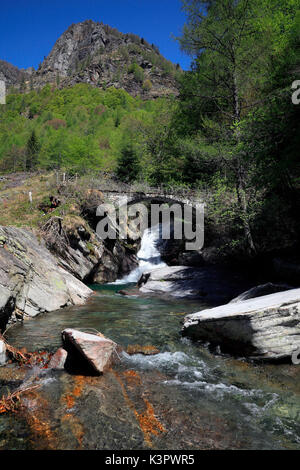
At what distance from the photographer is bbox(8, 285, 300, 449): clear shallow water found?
319 cm

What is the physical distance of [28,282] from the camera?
28.2ft

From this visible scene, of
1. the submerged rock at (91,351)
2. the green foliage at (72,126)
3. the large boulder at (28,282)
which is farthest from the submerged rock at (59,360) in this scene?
the green foliage at (72,126)

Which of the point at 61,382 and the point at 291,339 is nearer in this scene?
the point at 61,382

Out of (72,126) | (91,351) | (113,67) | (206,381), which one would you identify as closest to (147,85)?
(113,67)

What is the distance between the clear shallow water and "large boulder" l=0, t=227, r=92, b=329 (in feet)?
2.21

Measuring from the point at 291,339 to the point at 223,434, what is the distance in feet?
8.70

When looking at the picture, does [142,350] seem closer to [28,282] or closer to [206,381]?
[206,381]

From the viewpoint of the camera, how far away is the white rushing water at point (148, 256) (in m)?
22.9

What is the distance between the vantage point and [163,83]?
148875 mm

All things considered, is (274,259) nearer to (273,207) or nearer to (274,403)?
(273,207)

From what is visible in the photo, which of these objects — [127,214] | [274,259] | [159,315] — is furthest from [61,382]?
[127,214]

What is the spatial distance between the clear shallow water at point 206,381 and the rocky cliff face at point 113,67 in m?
126

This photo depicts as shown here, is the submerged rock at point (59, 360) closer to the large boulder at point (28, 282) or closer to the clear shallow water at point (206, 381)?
the clear shallow water at point (206, 381)

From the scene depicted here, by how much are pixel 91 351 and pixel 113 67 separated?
18205cm
